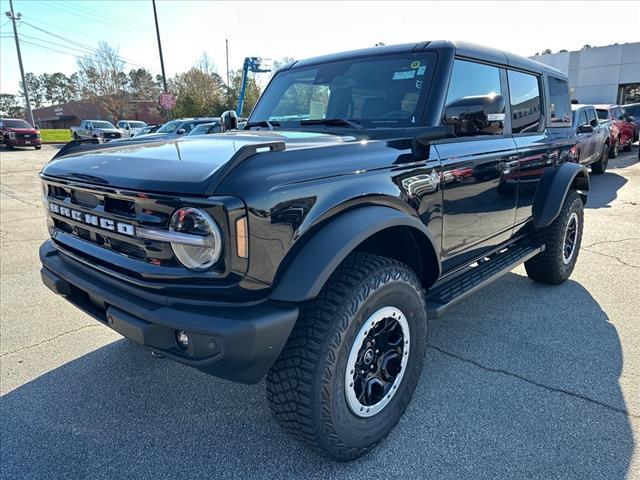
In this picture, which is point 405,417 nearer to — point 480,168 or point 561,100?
point 480,168

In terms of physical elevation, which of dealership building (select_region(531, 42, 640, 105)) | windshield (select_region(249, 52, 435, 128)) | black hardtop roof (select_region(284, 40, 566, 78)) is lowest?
windshield (select_region(249, 52, 435, 128))

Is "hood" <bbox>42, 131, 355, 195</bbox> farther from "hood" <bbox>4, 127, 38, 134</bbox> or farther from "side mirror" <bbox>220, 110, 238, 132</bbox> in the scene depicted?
"hood" <bbox>4, 127, 38, 134</bbox>

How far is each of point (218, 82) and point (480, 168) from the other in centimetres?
4042

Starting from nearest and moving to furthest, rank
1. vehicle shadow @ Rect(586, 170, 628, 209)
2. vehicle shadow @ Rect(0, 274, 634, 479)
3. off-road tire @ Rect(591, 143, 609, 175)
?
vehicle shadow @ Rect(0, 274, 634, 479) < vehicle shadow @ Rect(586, 170, 628, 209) < off-road tire @ Rect(591, 143, 609, 175)

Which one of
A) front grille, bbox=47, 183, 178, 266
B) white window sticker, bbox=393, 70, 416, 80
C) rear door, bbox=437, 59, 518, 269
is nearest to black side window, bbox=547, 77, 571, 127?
rear door, bbox=437, 59, 518, 269

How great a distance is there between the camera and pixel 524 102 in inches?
147

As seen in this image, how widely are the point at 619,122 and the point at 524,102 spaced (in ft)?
46.0

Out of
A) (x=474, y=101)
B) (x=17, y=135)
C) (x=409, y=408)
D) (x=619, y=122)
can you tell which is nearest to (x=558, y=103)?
→ (x=474, y=101)

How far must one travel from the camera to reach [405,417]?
99.6 inches

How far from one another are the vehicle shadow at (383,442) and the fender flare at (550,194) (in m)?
0.96

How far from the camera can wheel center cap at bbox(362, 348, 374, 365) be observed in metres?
2.23

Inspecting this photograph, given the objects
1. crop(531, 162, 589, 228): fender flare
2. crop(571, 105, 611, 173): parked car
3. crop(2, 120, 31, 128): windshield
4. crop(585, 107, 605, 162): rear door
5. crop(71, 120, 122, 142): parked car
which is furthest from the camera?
crop(71, 120, 122, 142): parked car

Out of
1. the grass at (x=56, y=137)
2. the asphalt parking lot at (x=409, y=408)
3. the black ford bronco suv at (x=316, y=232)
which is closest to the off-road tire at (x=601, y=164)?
the asphalt parking lot at (x=409, y=408)

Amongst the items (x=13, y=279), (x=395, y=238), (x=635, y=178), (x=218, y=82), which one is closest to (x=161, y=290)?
(x=395, y=238)
